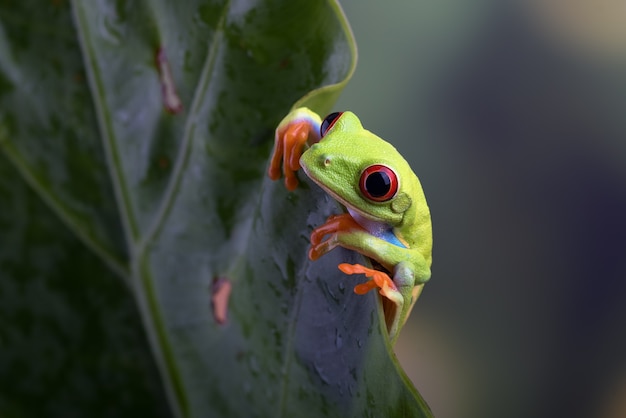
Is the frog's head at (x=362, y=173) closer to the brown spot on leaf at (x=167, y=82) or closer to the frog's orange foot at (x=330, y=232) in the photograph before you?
the frog's orange foot at (x=330, y=232)

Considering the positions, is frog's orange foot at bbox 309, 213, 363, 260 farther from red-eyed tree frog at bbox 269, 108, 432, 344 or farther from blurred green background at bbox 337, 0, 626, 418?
blurred green background at bbox 337, 0, 626, 418

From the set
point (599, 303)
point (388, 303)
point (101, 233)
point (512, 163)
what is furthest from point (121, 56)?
point (599, 303)

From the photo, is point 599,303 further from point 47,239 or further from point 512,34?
point 47,239

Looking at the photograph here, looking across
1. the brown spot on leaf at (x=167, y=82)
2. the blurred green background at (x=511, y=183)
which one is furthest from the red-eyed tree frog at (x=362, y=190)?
the blurred green background at (x=511, y=183)

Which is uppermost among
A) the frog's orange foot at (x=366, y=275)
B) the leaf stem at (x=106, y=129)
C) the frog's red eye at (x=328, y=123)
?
the frog's red eye at (x=328, y=123)

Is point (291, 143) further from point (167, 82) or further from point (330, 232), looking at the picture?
point (167, 82)

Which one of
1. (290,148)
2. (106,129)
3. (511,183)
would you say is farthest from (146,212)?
(511,183)
